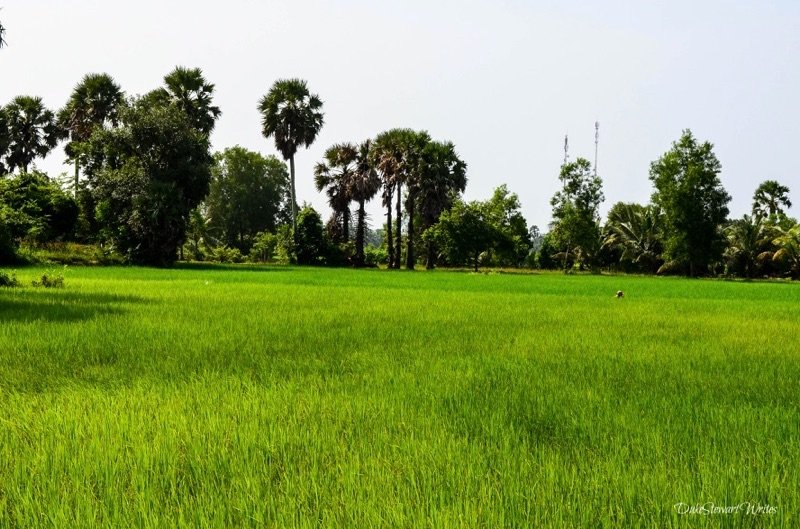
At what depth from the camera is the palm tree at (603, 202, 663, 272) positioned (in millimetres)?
52344

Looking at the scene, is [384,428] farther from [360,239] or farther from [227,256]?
[227,256]

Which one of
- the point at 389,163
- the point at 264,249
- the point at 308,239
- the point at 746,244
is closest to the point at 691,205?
the point at 746,244

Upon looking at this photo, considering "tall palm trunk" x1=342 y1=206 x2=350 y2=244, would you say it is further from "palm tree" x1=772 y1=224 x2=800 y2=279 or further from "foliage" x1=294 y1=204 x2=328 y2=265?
"palm tree" x1=772 y1=224 x2=800 y2=279

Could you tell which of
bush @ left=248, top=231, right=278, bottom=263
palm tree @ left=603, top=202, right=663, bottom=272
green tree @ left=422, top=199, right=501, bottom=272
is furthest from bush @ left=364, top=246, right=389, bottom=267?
palm tree @ left=603, top=202, right=663, bottom=272

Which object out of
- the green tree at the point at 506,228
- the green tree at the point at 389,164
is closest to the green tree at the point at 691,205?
the green tree at the point at 506,228

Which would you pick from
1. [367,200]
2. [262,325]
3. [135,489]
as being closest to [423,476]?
[135,489]

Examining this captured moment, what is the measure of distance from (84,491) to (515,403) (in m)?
2.96

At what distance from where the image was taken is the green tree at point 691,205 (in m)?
47.0

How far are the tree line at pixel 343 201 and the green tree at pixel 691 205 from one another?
108 mm

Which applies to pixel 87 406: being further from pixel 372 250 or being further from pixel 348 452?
pixel 372 250

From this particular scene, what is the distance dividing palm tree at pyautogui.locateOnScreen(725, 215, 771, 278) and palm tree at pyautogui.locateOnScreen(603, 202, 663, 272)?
18.6 ft

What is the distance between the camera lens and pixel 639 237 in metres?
53.6

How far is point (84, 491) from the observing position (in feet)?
8.91

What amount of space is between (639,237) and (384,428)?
54.8 meters
